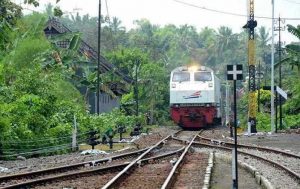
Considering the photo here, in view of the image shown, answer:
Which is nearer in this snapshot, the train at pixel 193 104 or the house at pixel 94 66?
the train at pixel 193 104

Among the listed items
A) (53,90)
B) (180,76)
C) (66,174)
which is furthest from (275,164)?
(180,76)

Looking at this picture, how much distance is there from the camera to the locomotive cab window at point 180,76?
39.5m

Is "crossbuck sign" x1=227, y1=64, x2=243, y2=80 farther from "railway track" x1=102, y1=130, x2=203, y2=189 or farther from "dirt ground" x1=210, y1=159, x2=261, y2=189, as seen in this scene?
"railway track" x1=102, y1=130, x2=203, y2=189

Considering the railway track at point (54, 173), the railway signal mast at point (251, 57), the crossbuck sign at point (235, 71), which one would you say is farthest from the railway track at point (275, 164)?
the railway signal mast at point (251, 57)

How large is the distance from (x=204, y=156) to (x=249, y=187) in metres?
7.38

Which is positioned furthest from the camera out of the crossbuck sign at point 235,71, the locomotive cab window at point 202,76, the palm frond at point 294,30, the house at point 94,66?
the house at point 94,66

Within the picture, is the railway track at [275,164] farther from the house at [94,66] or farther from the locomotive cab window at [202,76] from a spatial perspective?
the house at [94,66]

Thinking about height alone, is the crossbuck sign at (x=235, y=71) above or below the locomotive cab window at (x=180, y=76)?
below

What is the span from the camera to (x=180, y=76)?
3981 cm

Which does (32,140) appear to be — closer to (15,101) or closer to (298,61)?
(15,101)

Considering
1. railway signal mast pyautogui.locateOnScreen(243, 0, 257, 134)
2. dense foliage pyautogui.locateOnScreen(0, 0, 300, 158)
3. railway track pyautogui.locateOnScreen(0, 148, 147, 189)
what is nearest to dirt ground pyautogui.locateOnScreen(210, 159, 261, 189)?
railway track pyautogui.locateOnScreen(0, 148, 147, 189)

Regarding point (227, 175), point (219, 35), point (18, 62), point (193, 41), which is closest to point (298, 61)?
point (18, 62)

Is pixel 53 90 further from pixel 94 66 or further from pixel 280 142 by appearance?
pixel 94 66

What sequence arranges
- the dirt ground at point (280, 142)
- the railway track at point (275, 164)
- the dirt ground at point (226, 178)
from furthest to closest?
1. the dirt ground at point (280, 142)
2. the railway track at point (275, 164)
3. the dirt ground at point (226, 178)
